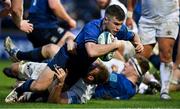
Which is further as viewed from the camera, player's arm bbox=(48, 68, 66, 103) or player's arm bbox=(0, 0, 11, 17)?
player's arm bbox=(0, 0, 11, 17)

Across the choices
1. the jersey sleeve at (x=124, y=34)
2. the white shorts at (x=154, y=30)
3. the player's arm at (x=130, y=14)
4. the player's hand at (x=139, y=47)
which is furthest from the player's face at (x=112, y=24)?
the player's arm at (x=130, y=14)

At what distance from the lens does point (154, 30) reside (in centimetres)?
1284

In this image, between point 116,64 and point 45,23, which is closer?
point 116,64

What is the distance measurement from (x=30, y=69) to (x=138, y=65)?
5.21 feet

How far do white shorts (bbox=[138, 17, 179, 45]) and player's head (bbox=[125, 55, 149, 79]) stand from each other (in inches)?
12.4

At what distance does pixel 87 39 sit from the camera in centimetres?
1062

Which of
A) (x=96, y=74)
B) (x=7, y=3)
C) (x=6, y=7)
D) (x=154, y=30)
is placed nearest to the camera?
(x=96, y=74)

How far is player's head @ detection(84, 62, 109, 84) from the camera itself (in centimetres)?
1103

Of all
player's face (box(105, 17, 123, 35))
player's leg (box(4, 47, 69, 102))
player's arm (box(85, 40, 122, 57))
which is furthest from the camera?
player's leg (box(4, 47, 69, 102))

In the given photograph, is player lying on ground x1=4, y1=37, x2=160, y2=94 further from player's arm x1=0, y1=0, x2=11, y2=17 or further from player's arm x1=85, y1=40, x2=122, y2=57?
player's arm x1=85, y1=40, x2=122, y2=57

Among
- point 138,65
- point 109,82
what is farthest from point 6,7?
point 138,65

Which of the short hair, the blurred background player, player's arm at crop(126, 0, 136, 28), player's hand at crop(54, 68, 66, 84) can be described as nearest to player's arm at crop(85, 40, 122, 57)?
the short hair

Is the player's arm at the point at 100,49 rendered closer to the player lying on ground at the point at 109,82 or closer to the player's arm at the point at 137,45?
the player lying on ground at the point at 109,82

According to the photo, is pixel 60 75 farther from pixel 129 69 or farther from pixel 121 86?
pixel 129 69
